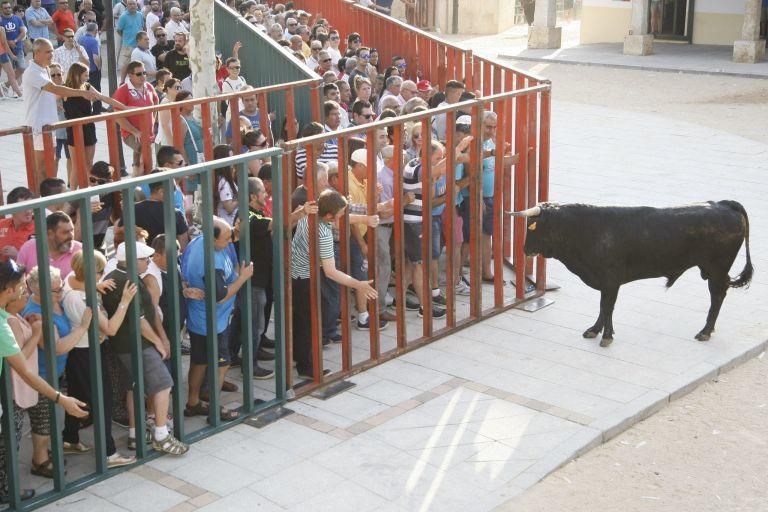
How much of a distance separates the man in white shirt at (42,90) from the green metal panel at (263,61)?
2.07 m

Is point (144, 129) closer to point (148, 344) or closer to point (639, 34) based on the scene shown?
point (148, 344)

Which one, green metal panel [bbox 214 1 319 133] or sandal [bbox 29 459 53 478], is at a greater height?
green metal panel [bbox 214 1 319 133]

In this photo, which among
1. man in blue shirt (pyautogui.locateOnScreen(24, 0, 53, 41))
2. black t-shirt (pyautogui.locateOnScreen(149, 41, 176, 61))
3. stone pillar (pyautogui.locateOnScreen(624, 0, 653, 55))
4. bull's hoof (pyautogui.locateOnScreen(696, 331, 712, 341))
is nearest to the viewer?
bull's hoof (pyautogui.locateOnScreen(696, 331, 712, 341))

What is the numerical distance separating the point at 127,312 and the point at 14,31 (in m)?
15.4

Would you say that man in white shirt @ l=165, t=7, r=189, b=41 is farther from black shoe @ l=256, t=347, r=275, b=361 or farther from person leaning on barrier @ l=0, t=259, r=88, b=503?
person leaning on barrier @ l=0, t=259, r=88, b=503

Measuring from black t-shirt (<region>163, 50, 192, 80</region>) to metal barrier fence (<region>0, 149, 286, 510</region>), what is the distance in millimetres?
9054

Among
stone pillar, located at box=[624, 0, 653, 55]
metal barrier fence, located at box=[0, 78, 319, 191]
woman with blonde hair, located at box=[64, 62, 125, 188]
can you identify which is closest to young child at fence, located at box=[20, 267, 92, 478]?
metal barrier fence, located at box=[0, 78, 319, 191]

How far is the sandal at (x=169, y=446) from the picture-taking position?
25.2 feet

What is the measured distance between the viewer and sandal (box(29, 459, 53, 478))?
7.36 meters

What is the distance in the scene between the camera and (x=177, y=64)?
663 inches

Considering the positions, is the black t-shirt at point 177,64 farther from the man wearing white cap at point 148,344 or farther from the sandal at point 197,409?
the man wearing white cap at point 148,344

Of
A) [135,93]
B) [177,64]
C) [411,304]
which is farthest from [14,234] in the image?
[177,64]

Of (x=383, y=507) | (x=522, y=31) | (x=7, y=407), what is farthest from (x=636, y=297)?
(x=522, y=31)

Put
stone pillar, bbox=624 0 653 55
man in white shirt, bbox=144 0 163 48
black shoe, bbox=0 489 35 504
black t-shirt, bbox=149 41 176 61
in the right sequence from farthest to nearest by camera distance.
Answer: stone pillar, bbox=624 0 653 55, man in white shirt, bbox=144 0 163 48, black t-shirt, bbox=149 41 176 61, black shoe, bbox=0 489 35 504
